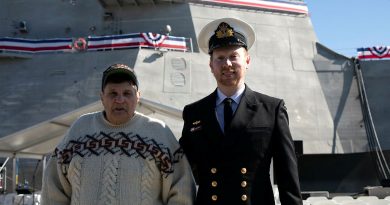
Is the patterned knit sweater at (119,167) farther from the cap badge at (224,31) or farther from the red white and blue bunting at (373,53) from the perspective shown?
the red white and blue bunting at (373,53)

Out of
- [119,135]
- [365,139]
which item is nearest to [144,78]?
[365,139]

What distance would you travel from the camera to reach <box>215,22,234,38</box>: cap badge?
263cm

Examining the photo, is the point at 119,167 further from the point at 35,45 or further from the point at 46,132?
the point at 35,45

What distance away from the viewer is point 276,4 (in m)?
15.8

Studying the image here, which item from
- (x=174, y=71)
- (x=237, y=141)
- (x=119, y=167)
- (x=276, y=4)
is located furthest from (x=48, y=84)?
(x=237, y=141)

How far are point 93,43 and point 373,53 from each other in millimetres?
9490

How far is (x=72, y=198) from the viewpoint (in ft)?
8.22

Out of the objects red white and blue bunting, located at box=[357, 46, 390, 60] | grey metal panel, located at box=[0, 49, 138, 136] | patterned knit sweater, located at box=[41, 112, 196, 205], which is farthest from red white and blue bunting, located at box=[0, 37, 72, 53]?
patterned knit sweater, located at box=[41, 112, 196, 205]

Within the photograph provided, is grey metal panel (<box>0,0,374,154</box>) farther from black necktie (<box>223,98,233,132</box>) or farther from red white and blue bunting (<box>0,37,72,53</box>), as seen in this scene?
black necktie (<box>223,98,233,132</box>)

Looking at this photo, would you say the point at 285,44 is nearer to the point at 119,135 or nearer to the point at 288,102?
the point at 288,102

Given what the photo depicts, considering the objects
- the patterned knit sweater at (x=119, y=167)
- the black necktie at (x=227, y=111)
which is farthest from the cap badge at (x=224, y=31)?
the patterned knit sweater at (x=119, y=167)

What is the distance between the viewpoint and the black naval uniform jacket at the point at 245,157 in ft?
8.14

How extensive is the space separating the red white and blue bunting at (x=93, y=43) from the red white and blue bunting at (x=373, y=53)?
6.06m

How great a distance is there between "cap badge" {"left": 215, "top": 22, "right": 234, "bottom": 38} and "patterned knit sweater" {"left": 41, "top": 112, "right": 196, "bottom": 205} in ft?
2.09
